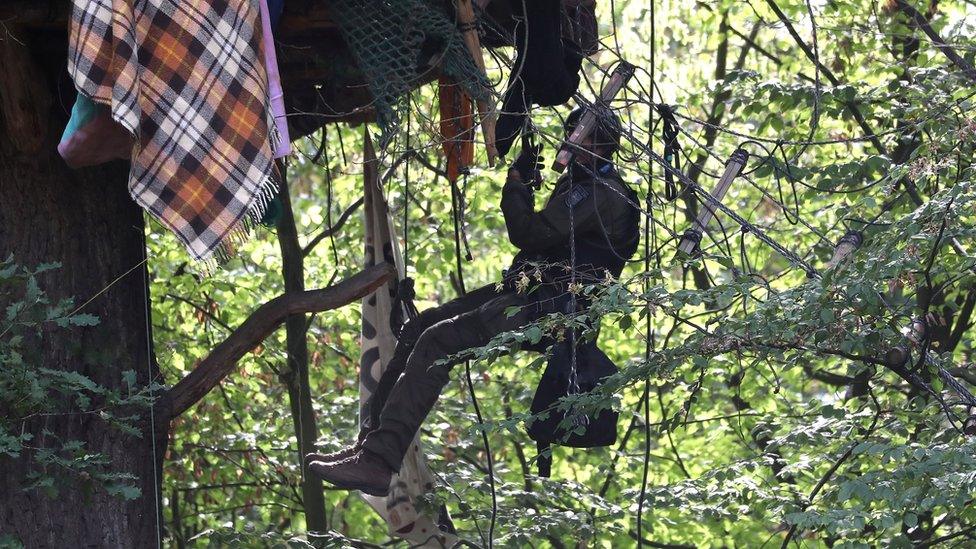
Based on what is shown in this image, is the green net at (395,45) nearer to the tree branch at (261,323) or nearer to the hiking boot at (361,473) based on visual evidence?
the tree branch at (261,323)

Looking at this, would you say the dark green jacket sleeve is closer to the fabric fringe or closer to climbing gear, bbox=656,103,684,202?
climbing gear, bbox=656,103,684,202

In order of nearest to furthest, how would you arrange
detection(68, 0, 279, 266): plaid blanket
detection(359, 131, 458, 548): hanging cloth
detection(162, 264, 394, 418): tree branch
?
detection(68, 0, 279, 266): plaid blanket, detection(162, 264, 394, 418): tree branch, detection(359, 131, 458, 548): hanging cloth

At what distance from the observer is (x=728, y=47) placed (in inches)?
411

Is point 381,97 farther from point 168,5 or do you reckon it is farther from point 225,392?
point 225,392

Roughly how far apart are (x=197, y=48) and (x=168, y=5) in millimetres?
136

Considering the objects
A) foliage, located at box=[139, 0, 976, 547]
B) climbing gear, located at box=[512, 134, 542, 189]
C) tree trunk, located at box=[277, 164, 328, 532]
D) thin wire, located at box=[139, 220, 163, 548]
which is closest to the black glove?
climbing gear, located at box=[512, 134, 542, 189]

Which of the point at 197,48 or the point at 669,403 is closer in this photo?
the point at 197,48

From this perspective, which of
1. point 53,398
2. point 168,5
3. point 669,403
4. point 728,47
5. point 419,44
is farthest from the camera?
point 728,47

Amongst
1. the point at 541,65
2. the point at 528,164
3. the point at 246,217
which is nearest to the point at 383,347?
the point at 528,164

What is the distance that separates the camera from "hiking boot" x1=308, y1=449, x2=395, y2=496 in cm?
491

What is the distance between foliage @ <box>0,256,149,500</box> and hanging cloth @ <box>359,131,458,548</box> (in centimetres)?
138

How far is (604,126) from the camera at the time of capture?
16.7ft

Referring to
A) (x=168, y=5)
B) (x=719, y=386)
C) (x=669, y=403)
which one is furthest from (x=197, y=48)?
(x=719, y=386)

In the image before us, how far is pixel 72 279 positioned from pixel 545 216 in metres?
1.67
